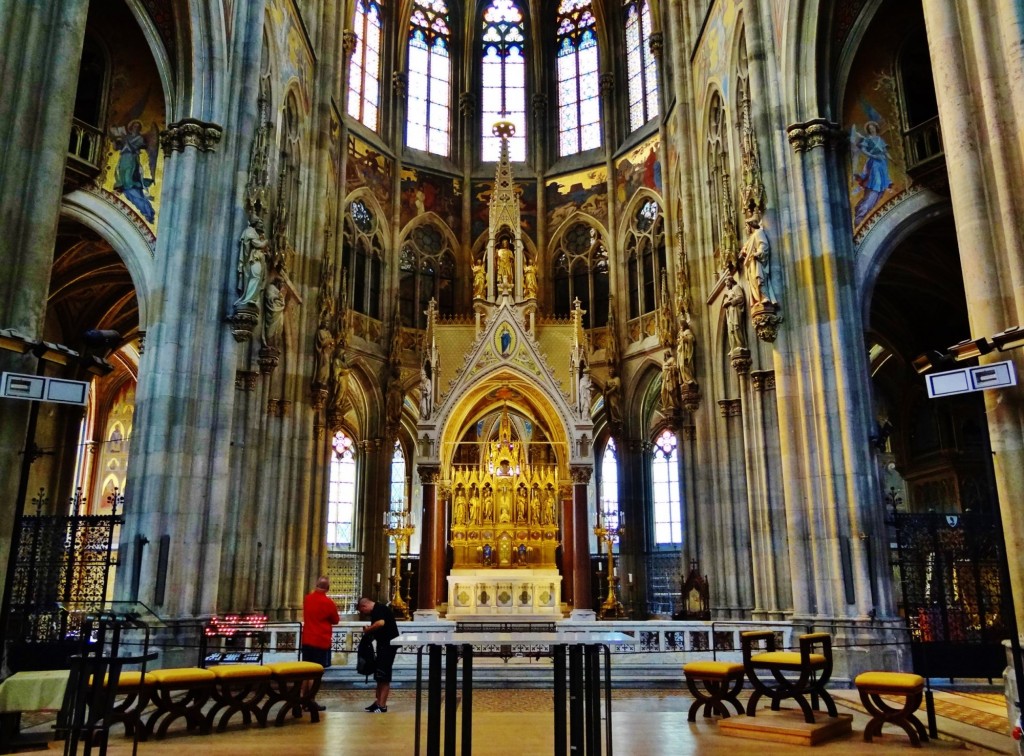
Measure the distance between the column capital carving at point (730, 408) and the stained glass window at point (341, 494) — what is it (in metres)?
15.3

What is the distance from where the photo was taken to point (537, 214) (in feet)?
109

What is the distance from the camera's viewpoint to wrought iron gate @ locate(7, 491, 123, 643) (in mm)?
12195

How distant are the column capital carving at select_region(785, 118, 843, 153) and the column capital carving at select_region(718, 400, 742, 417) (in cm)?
737

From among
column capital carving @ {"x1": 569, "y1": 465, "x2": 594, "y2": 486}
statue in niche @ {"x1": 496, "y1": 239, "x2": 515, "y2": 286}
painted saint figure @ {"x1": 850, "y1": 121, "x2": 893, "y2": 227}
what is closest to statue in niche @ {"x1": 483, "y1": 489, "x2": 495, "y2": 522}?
column capital carving @ {"x1": 569, "y1": 465, "x2": 594, "y2": 486}

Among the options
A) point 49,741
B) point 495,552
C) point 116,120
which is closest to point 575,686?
point 49,741

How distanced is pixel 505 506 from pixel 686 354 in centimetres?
703

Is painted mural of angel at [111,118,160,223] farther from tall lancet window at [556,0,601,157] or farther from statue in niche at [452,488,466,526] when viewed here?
tall lancet window at [556,0,601,157]

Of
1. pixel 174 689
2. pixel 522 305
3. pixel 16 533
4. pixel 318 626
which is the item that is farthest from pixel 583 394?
pixel 16 533

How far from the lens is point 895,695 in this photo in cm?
789

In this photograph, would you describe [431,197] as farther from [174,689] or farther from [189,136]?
[174,689]

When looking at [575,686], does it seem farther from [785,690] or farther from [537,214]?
[537,214]

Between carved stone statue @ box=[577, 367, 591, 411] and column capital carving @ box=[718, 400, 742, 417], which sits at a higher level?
carved stone statue @ box=[577, 367, 591, 411]

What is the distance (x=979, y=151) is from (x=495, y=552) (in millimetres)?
17710

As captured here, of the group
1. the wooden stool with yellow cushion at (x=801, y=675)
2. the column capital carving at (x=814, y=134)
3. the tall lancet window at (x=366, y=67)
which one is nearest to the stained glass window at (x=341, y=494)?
the tall lancet window at (x=366, y=67)
